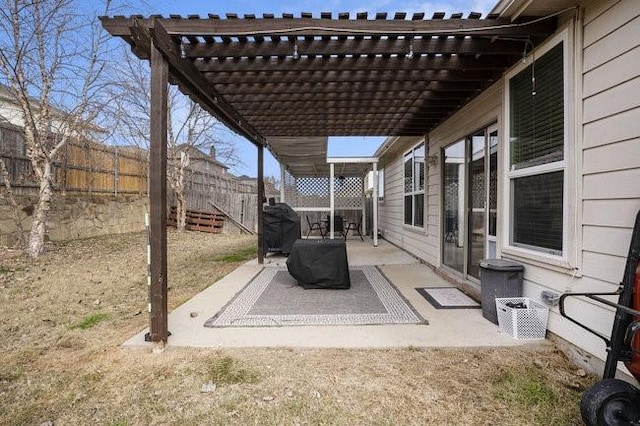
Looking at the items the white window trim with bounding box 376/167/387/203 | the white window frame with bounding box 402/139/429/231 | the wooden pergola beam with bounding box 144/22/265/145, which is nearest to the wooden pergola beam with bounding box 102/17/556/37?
the wooden pergola beam with bounding box 144/22/265/145

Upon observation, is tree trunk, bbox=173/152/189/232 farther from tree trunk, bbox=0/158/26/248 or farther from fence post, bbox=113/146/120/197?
tree trunk, bbox=0/158/26/248

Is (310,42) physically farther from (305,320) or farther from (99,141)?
(99,141)

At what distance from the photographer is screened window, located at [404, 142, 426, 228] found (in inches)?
267

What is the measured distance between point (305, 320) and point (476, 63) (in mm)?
2849

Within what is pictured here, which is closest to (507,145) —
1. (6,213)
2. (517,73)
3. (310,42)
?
(517,73)

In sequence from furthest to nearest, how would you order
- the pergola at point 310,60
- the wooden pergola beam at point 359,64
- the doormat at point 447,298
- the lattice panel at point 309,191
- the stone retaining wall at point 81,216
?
1. the lattice panel at point 309,191
2. the stone retaining wall at point 81,216
3. the doormat at point 447,298
4. the wooden pergola beam at point 359,64
5. the pergola at point 310,60

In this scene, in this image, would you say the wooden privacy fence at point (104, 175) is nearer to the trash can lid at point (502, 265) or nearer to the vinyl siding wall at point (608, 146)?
the trash can lid at point (502, 265)

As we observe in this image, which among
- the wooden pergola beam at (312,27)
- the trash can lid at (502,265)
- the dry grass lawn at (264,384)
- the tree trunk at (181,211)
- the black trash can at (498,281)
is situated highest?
the wooden pergola beam at (312,27)

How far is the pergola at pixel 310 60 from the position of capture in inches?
111

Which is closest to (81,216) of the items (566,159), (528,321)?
(528,321)

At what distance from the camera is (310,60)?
11.5ft

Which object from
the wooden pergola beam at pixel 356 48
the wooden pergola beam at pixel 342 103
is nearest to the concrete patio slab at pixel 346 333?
the wooden pergola beam at pixel 356 48

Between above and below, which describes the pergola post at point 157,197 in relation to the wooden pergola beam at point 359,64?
below

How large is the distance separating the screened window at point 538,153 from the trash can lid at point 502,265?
18 cm
